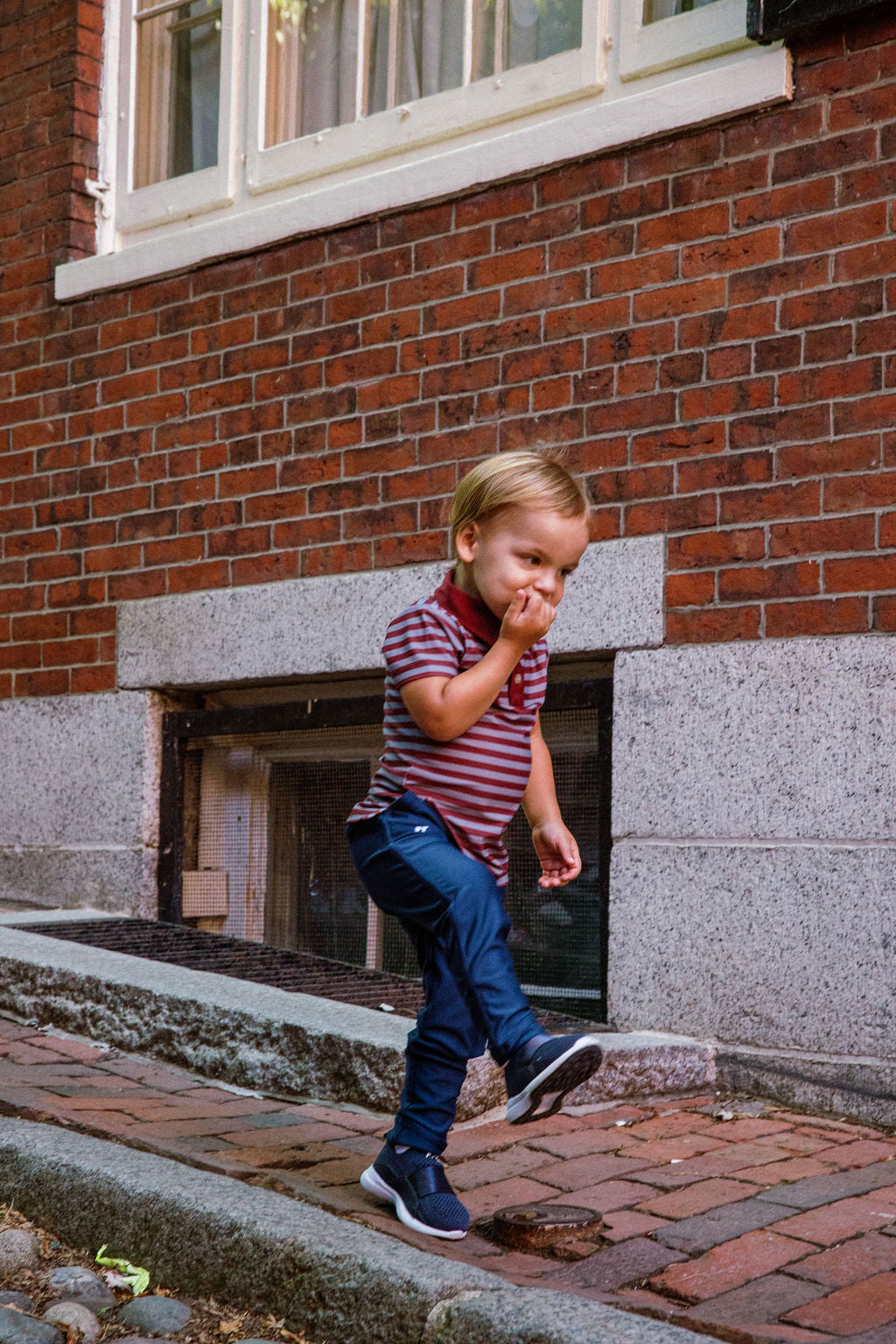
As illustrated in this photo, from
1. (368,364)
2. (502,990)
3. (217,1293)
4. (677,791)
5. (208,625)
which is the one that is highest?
(368,364)

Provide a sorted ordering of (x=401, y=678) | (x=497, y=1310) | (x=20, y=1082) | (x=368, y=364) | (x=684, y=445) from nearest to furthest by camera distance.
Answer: (x=497, y=1310) → (x=401, y=678) → (x=20, y=1082) → (x=684, y=445) → (x=368, y=364)

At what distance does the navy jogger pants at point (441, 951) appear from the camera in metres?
2.57

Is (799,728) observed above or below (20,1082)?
above

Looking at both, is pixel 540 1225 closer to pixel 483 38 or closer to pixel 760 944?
pixel 760 944

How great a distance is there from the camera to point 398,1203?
264 centimetres

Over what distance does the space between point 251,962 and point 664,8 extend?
3193 millimetres

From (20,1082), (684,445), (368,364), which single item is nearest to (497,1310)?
(20,1082)

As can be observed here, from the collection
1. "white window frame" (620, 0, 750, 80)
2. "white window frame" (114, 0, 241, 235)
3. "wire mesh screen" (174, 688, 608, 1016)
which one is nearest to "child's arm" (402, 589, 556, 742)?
"wire mesh screen" (174, 688, 608, 1016)

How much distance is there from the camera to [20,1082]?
3500 mm

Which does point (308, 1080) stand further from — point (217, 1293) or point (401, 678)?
point (401, 678)

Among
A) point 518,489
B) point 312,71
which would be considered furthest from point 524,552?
point 312,71

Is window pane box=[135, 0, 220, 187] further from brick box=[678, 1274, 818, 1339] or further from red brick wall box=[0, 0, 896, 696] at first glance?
brick box=[678, 1274, 818, 1339]

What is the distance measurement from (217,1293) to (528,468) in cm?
153

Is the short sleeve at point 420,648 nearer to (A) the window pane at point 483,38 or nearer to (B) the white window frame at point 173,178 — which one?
(A) the window pane at point 483,38
